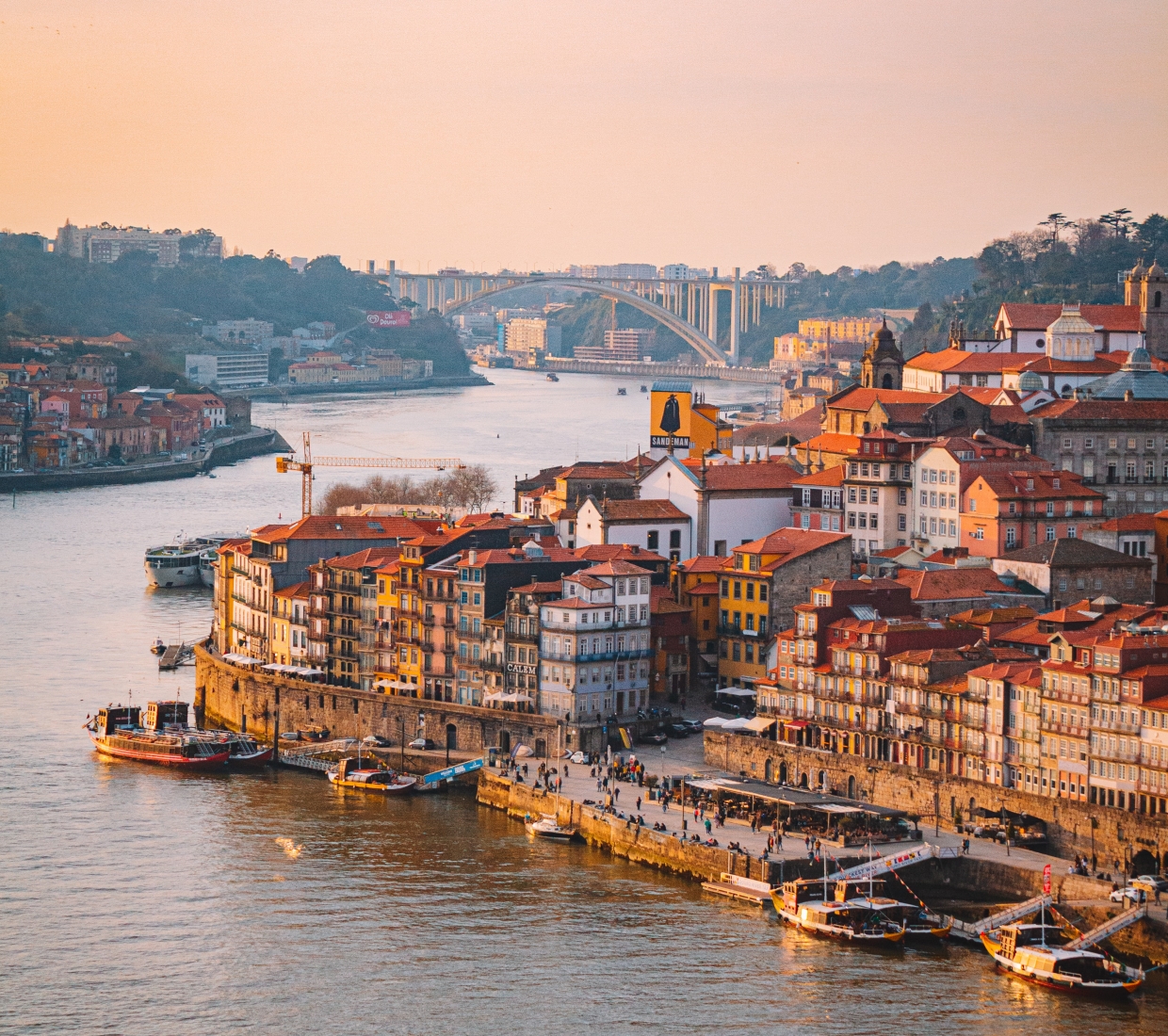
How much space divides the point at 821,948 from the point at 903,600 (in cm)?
1212

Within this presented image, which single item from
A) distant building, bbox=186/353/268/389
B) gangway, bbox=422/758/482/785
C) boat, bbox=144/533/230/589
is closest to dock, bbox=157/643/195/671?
boat, bbox=144/533/230/589

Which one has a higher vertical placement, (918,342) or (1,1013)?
(918,342)

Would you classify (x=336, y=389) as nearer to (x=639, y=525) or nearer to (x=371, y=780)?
(x=639, y=525)

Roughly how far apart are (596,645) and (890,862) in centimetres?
1038

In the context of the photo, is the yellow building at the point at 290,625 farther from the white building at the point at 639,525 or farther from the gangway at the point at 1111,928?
the gangway at the point at 1111,928

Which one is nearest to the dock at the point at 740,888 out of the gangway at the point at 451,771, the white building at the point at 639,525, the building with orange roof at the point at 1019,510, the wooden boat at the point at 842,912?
the wooden boat at the point at 842,912

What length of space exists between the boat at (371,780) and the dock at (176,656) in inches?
481

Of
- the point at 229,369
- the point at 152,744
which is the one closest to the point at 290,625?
the point at 152,744

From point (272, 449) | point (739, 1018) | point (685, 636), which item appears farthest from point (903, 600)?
point (272, 449)

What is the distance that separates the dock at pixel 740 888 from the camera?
37094 mm

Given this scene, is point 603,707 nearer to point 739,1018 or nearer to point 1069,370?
point 739,1018

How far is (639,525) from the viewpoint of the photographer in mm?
54094

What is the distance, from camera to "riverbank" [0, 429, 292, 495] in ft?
361

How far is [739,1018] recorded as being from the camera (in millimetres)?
32344
